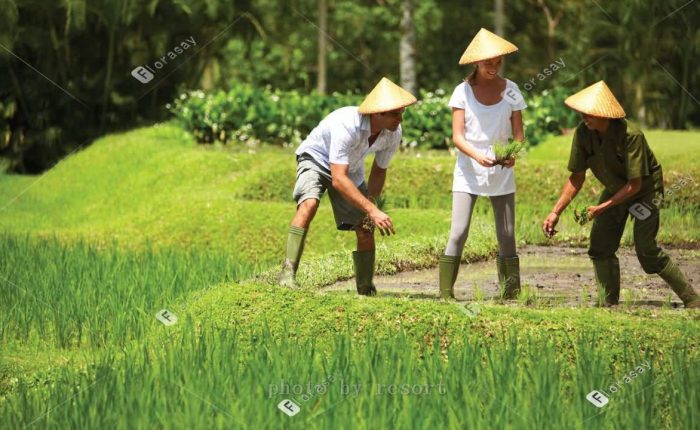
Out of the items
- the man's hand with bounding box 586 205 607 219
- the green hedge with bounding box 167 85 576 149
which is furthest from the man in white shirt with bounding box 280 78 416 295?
the green hedge with bounding box 167 85 576 149

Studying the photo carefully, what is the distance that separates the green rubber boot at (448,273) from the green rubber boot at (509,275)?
0.91ft

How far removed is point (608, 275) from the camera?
8.12m

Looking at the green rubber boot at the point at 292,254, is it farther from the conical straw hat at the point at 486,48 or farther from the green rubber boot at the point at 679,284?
the green rubber boot at the point at 679,284

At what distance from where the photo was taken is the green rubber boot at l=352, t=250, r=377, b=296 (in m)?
8.62

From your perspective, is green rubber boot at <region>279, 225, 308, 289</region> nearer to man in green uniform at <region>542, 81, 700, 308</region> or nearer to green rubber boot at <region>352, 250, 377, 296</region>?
green rubber boot at <region>352, 250, 377, 296</region>

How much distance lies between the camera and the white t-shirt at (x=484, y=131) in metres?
8.09

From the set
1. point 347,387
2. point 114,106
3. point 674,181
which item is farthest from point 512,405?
point 114,106

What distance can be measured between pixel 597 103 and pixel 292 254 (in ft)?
7.12

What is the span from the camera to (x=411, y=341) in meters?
7.21

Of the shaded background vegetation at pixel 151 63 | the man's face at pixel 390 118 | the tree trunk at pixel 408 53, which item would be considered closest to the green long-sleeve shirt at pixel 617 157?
the man's face at pixel 390 118

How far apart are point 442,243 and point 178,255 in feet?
6.99

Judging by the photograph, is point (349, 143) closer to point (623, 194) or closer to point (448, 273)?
point (448, 273)

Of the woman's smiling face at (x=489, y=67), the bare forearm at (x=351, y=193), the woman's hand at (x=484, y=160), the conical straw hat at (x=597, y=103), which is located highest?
the woman's smiling face at (x=489, y=67)

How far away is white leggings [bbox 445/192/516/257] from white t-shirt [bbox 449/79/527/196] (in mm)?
71
